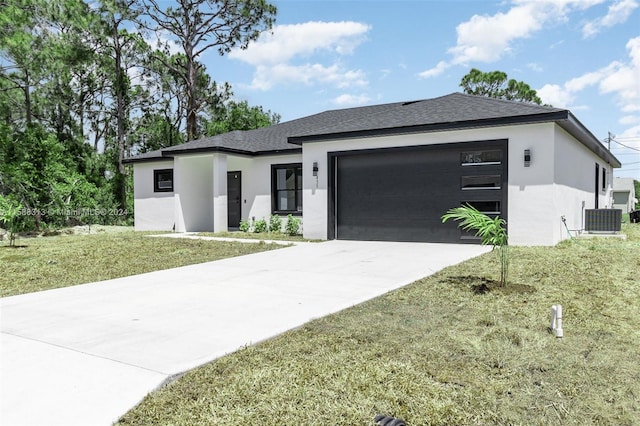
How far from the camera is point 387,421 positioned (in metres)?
2.58

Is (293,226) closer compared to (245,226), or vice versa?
(293,226)

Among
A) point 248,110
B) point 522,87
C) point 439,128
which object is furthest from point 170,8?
point 522,87

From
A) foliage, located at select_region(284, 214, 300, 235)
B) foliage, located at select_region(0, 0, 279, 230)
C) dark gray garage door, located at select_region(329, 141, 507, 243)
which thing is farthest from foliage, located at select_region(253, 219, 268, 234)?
foliage, located at select_region(0, 0, 279, 230)

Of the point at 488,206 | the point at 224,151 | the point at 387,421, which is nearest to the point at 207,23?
the point at 224,151

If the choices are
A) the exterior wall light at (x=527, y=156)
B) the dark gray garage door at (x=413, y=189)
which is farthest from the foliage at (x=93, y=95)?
the exterior wall light at (x=527, y=156)

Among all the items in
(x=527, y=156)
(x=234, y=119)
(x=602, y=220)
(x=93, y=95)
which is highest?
(x=93, y=95)

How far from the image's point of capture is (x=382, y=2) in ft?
46.0

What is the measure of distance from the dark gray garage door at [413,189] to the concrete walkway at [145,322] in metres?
3.29

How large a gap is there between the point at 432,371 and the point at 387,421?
2.90 ft

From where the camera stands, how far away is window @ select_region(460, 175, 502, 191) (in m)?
11.3

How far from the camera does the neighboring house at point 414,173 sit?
35.3ft

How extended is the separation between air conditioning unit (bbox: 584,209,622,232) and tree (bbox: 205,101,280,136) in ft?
79.6

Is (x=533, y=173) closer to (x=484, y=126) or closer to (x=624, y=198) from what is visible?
(x=484, y=126)

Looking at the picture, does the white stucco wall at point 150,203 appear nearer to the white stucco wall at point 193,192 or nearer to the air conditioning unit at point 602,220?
the white stucco wall at point 193,192
